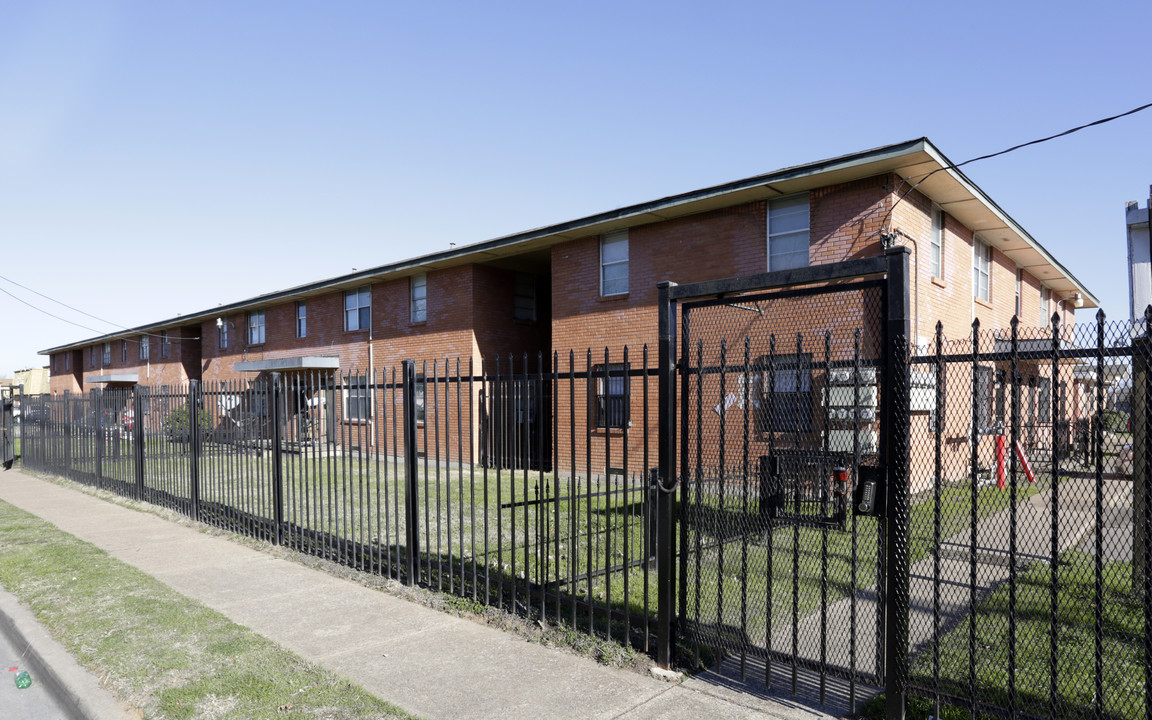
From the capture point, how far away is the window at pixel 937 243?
1432 centimetres

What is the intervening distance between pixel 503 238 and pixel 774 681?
14744 millimetres

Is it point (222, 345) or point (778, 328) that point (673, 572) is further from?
point (222, 345)

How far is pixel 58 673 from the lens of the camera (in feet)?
16.0

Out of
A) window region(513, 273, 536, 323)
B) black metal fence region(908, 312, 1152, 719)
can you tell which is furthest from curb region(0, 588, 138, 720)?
window region(513, 273, 536, 323)

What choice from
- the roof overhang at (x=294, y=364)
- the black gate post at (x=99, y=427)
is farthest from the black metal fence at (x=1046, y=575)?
the roof overhang at (x=294, y=364)

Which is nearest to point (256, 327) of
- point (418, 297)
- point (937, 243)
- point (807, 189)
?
point (418, 297)

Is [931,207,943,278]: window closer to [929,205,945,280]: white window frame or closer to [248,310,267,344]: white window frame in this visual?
[929,205,945,280]: white window frame

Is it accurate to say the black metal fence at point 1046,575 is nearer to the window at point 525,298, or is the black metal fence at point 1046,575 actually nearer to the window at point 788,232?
the window at point 788,232

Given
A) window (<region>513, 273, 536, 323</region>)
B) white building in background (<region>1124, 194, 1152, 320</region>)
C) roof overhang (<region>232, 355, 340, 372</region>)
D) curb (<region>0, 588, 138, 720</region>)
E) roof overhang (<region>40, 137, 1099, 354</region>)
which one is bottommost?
curb (<region>0, 588, 138, 720</region>)

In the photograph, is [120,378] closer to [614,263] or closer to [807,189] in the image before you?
[614,263]

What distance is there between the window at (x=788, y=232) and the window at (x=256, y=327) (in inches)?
860

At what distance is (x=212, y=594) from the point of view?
22.1 ft

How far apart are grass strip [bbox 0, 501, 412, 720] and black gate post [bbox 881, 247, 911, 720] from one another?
2673mm

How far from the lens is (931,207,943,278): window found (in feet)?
47.0
